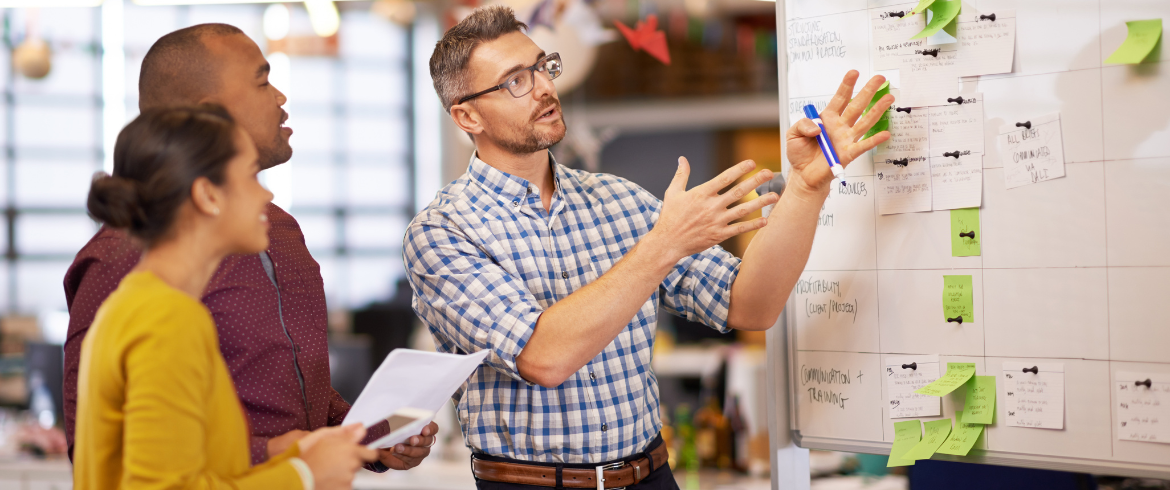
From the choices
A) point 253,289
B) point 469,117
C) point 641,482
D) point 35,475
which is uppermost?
point 469,117

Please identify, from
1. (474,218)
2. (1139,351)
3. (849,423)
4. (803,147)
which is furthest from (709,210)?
(1139,351)

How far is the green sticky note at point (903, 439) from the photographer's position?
1.56 m

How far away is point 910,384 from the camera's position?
157cm

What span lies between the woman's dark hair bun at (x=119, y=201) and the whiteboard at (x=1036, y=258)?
1179 millimetres

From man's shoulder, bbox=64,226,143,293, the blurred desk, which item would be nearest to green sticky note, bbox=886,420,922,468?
man's shoulder, bbox=64,226,143,293

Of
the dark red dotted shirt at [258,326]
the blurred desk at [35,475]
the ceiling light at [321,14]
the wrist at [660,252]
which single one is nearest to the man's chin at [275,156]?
the dark red dotted shirt at [258,326]

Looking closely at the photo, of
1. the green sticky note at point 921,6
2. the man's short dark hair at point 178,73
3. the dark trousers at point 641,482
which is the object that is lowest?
the dark trousers at point 641,482

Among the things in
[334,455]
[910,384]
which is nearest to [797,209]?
[910,384]

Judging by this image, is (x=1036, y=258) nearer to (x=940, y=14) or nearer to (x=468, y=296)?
(x=940, y=14)

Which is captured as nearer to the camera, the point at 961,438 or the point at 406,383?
the point at 406,383

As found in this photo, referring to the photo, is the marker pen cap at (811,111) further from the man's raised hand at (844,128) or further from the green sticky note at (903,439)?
the green sticky note at (903,439)

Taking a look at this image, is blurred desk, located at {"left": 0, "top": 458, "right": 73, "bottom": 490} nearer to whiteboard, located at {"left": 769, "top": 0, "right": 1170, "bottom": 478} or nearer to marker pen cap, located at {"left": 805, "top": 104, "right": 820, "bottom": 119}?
whiteboard, located at {"left": 769, "top": 0, "right": 1170, "bottom": 478}

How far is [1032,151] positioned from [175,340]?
1.29m

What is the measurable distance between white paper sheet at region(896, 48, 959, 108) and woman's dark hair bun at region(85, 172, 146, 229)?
1.22m
